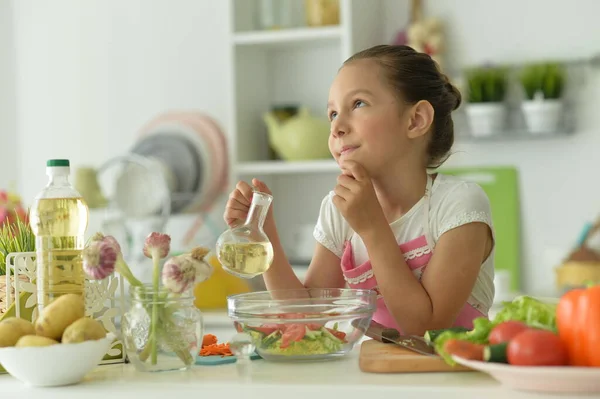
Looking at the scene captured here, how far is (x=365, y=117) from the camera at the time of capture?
1.56 meters

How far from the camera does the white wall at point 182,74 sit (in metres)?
3.03

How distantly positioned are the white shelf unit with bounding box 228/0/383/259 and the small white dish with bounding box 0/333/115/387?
1991 millimetres

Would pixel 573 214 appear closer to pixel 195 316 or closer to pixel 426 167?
pixel 426 167

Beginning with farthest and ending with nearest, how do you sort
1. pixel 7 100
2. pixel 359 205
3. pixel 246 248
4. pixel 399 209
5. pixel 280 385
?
pixel 7 100 → pixel 399 209 → pixel 359 205 → pixel 246 248 → pixel 280 385

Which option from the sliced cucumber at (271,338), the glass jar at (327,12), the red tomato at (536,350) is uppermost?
the glass jar at (327,12)

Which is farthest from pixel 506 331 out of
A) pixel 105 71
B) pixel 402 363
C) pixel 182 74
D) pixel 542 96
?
pixel 105 71

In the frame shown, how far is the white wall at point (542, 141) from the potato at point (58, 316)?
2198 millimetres

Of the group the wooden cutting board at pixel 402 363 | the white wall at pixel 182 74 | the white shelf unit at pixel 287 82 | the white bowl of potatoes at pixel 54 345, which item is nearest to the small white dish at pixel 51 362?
the white bowl of potatoes at pixel 54 345

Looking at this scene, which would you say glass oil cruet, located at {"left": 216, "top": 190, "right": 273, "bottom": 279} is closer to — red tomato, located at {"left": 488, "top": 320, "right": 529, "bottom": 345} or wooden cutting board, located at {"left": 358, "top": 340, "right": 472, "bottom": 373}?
wooden cutting board, located at {"left": 358, "top": 340, "right": 472, "bottom": 373}

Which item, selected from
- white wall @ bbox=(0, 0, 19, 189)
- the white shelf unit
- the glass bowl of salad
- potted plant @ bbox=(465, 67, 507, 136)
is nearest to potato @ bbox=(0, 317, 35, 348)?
the glass bowl of salad

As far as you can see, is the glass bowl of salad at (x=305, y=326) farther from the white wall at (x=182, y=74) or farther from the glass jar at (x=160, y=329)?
the white wall at (x=182, y=74)

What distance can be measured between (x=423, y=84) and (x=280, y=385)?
0.78m

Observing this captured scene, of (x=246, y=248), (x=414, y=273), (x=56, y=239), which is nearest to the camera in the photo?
(x=56, y=239)

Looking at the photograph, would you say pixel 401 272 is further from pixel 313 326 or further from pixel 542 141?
pixel 542 141
